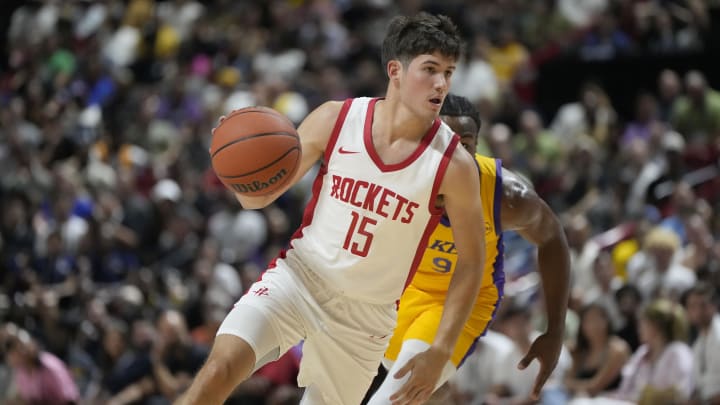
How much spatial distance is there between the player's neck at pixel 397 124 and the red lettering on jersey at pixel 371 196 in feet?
0.68

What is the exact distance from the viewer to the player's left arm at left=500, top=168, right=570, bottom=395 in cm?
508

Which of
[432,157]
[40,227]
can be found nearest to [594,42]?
[40,227]

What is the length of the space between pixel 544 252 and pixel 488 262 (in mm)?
275

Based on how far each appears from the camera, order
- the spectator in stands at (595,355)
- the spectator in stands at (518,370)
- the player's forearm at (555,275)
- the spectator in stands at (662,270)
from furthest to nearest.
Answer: the spectator in stands at (662,270)
the spectator in stands at (518,370)
the spectator in stands at (595,355)
the player's forearm at (555,275)

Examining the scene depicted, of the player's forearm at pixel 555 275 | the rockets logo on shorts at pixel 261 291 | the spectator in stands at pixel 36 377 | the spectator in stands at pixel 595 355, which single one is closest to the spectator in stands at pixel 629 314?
the spectator in stands at pixel 595 355

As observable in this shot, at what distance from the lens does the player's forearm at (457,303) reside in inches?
169

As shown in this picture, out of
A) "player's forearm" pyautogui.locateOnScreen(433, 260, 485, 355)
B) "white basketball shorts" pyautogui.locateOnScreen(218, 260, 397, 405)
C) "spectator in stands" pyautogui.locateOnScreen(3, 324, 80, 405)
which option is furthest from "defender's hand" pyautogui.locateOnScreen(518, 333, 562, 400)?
"spectator in stands" pyautogui.locateOnScreen(3, 324, 80, 405)

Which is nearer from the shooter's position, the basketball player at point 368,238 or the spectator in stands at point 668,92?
the basketball player at point 368,238

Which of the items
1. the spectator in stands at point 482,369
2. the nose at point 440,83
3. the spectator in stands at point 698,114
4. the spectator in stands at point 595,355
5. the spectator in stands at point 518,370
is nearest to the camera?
the nose at point 440,83

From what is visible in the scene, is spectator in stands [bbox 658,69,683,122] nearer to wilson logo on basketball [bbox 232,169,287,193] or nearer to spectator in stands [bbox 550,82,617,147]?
spectator in stands [bbox 550,82,617,147]

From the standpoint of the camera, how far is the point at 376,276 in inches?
180

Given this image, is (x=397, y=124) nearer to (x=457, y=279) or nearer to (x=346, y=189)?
(x=346, y=189)

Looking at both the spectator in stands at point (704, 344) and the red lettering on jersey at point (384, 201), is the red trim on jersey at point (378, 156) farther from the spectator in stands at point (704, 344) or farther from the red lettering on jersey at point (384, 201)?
the spectator in stands at point (704, 344)

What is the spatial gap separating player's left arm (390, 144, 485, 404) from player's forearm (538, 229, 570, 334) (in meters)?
0.94
